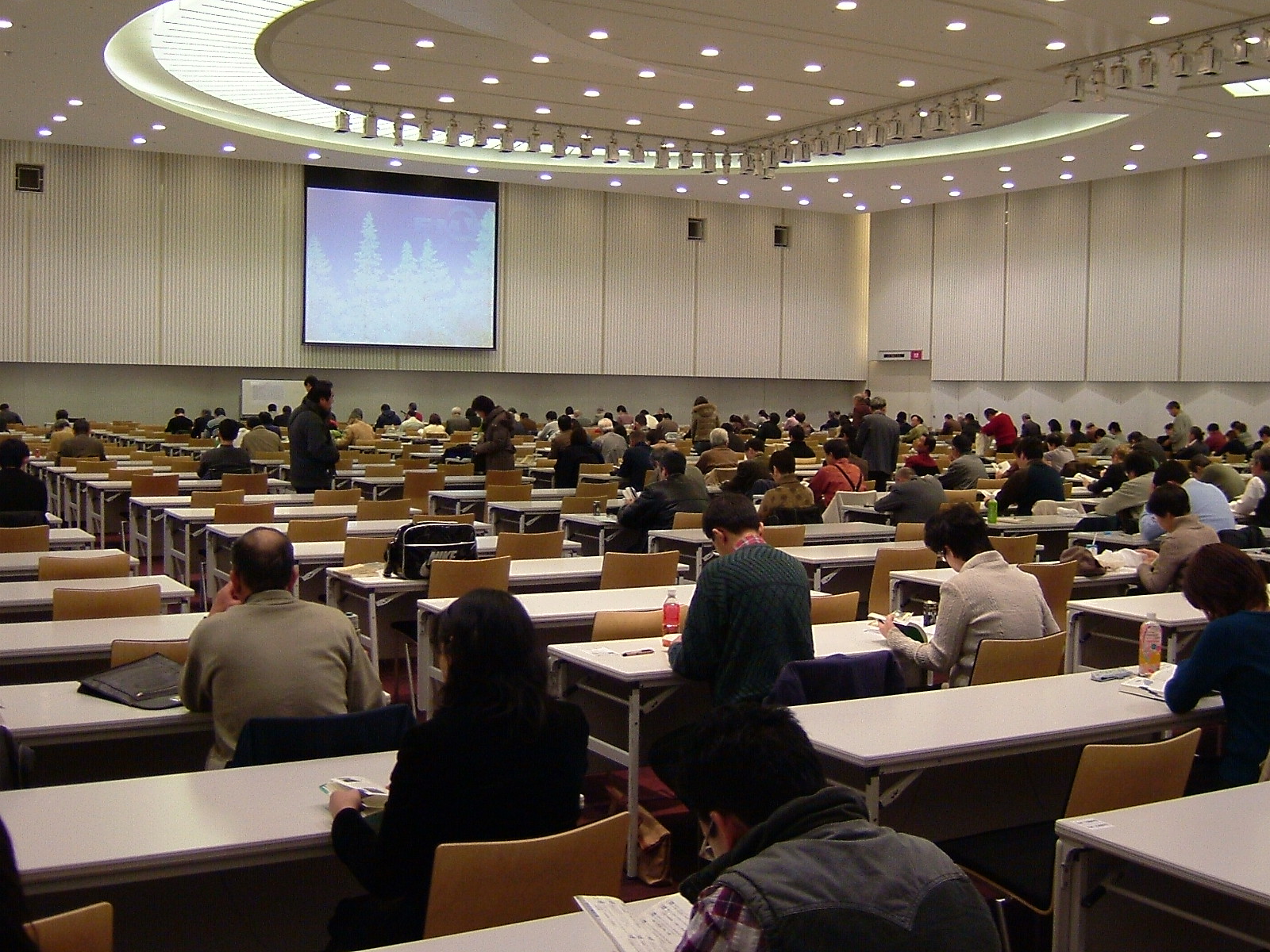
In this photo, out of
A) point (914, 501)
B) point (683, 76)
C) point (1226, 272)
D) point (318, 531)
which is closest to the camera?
point (318, 531)

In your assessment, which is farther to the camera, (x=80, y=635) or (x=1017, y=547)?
(x=1017, y=547)

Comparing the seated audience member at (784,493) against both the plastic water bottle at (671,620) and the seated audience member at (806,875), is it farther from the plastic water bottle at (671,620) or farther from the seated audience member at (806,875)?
the seated audience member at (806,875)

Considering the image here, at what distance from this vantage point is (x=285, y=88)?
1808 centimetres

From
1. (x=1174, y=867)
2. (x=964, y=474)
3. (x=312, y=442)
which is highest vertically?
(x=312, y=442)

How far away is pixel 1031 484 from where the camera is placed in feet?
34.5

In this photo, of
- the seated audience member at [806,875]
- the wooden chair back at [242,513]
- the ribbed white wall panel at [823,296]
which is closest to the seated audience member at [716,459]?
the wooden chair back at [242,513]

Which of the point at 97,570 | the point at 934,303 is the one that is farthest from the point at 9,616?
the point at 934,303

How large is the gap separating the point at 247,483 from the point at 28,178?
13664 mm

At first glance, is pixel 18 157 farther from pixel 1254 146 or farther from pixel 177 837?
pixel 177 837

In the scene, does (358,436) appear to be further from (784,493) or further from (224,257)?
Result: (784,493)

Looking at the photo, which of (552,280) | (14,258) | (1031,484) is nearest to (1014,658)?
(1031,484)

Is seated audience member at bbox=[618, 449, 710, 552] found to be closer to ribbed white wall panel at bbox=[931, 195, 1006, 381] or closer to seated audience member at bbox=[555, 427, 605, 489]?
seated audience member at bbox=[555, 427, 605, 489]

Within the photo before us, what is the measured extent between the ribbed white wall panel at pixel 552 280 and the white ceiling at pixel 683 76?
2.63m

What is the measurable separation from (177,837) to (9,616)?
11.3 ft
